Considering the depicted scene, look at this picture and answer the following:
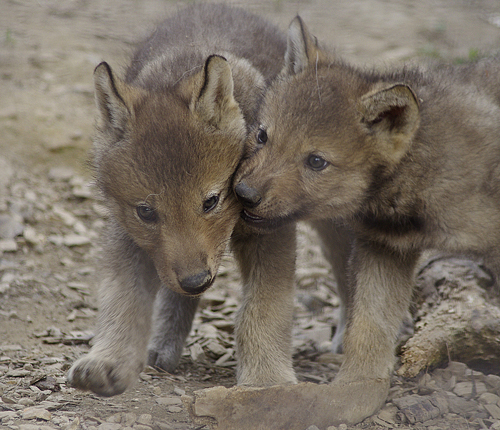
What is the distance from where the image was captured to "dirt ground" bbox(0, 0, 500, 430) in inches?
143

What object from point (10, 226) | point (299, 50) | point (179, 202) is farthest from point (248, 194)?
point (10, 226)

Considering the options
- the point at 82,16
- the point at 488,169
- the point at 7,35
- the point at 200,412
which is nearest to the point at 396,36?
the point at 82,16

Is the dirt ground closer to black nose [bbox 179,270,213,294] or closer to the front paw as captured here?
the front paw

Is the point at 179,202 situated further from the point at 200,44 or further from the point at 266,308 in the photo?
the point at 200,44

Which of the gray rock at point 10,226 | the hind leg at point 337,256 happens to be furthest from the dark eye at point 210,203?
the gray rock at point 10,226

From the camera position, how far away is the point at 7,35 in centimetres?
746

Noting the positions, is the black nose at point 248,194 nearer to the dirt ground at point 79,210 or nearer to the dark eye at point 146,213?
the dark eye at point 146,213

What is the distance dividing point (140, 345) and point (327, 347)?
5.85ft

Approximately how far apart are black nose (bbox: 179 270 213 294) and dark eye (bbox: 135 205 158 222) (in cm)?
42

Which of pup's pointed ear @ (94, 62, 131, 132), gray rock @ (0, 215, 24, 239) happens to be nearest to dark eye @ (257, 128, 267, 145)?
pup's pointed ear @ (94, 62, 131, 132)

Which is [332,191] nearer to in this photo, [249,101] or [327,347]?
[249,101]

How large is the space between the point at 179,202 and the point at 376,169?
117 cm

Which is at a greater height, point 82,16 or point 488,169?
point 82,16

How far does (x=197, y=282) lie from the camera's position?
3.27 metres
